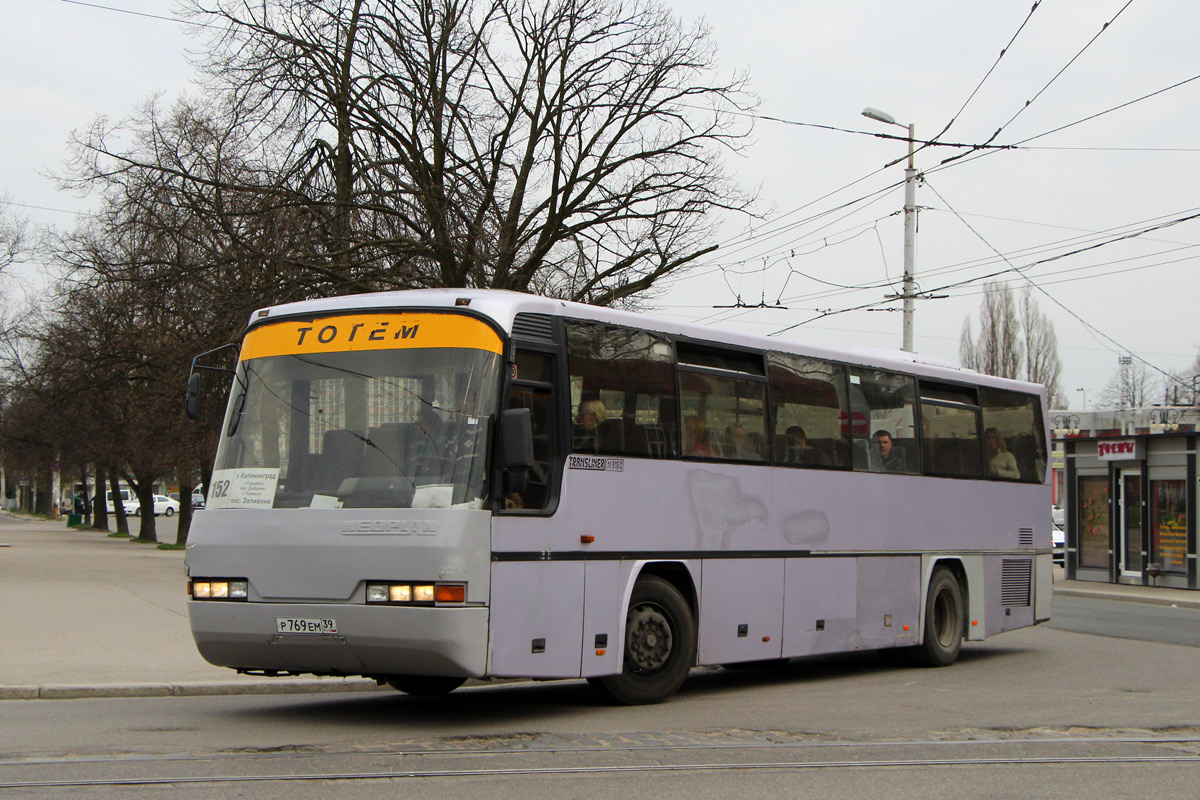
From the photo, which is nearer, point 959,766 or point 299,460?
point 959,766

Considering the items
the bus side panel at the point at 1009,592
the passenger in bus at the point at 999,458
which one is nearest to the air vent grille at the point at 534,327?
the passenger in bus at the point at 999,458

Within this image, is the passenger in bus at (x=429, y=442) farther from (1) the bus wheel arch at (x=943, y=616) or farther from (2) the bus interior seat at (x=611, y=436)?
(1) the bus wheel arch at (x=943, y=616)

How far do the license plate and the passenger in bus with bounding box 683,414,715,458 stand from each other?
3459 millimetres

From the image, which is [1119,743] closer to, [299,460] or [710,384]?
[710,384]

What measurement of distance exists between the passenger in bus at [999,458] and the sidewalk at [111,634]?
25.6 feet

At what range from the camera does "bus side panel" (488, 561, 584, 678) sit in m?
9.16

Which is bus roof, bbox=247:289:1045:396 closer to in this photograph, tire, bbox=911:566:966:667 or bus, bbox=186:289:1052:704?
bus, bbox=186:289:1052:704

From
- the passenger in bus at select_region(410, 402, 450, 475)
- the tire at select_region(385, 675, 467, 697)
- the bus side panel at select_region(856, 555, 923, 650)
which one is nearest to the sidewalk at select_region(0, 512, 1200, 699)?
the tire at select_region(385, 675, 467, 697)

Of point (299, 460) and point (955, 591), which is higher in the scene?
point (299, 460)

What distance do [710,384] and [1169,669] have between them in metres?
6.67

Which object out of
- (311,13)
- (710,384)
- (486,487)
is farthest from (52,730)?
(311,13)

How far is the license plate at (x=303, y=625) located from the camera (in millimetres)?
9102

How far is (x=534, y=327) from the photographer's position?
9.84 m

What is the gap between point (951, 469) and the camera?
49.0 ft
